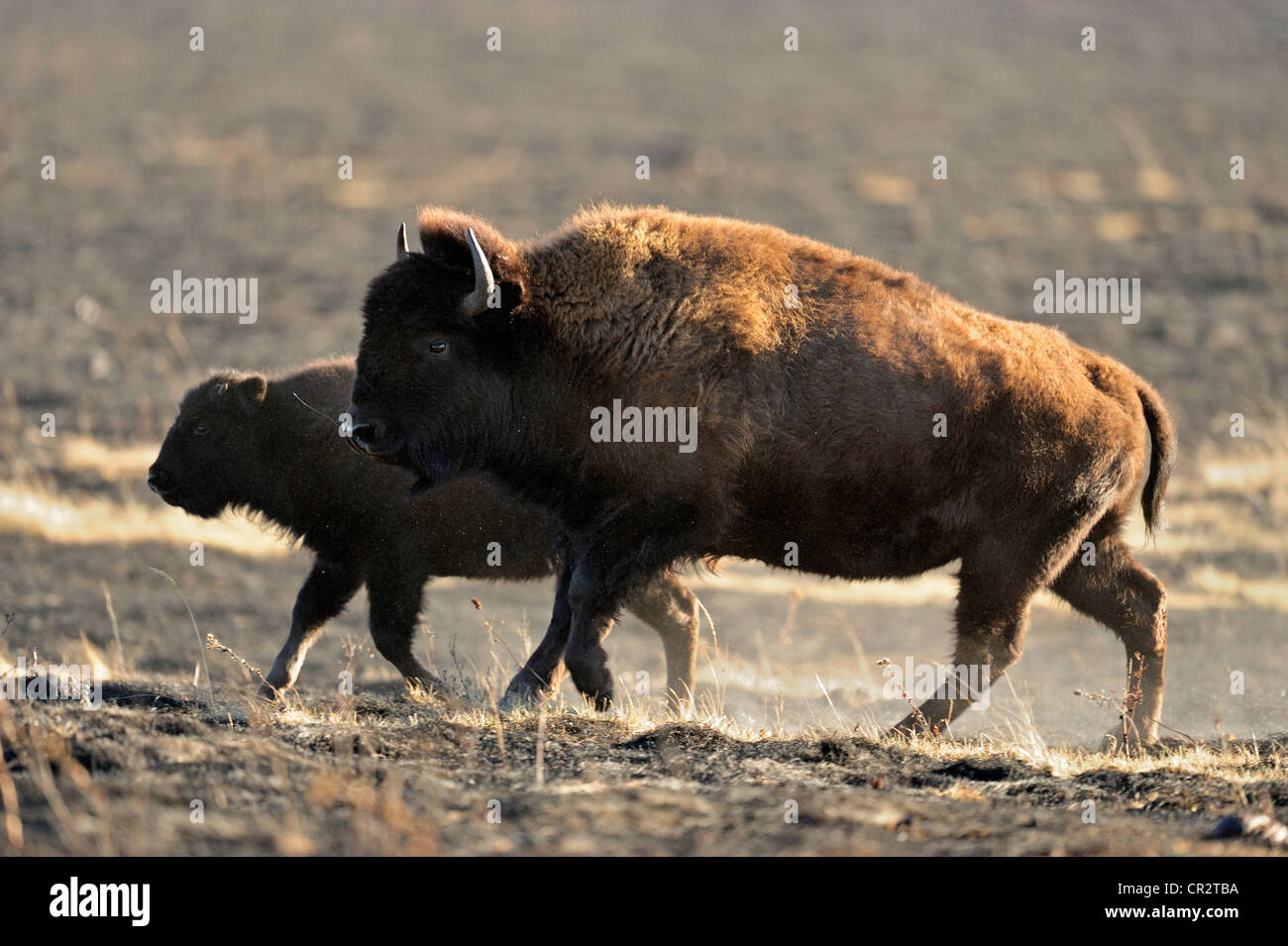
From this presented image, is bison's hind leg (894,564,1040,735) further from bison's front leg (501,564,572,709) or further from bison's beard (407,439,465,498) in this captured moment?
bison's beard (407,439,465,498)

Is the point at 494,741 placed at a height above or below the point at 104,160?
below

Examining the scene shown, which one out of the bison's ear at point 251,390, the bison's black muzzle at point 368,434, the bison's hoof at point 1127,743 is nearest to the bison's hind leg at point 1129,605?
the bison's hoof at point 1127,743

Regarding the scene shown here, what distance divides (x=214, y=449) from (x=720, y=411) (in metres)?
3.92

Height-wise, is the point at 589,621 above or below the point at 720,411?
below

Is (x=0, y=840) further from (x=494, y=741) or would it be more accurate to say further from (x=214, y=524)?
(x=214, y=524)

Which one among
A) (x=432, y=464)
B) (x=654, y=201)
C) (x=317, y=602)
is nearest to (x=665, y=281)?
(x=432, y=464)

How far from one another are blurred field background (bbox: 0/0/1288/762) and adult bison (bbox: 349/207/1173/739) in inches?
46.8

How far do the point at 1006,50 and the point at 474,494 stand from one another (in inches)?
1438

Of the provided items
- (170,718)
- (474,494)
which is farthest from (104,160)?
(170,718)

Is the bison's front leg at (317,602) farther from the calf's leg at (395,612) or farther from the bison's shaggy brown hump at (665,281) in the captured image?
the bison's shaggy brown hump at (665,281)

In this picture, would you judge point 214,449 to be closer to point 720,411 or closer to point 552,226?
point 720,411

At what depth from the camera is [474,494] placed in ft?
29.1

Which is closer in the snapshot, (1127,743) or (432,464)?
(432,464)

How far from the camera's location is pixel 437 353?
7059 millimetres
